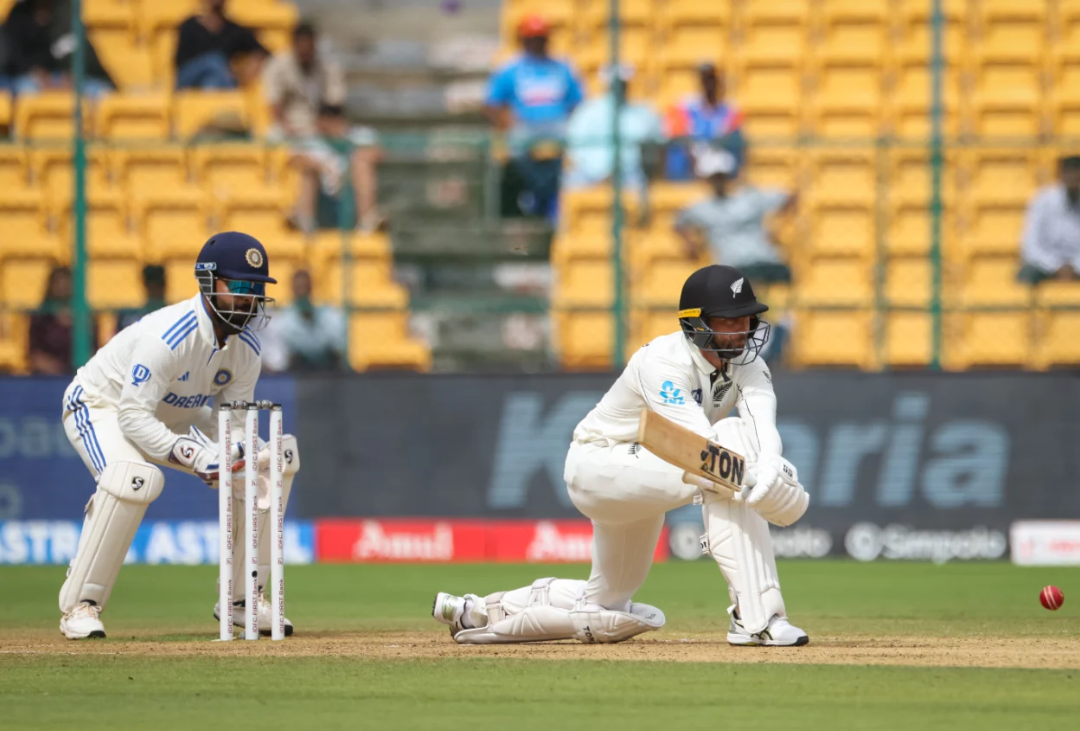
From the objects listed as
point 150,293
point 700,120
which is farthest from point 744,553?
point 700,120

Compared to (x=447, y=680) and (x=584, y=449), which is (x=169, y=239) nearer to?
(x=584, y=449)

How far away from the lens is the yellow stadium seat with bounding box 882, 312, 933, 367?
12133mm

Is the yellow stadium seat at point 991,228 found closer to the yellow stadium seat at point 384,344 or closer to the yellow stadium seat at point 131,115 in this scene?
the yellow stadium seat at point 384,344

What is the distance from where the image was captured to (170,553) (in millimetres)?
12352

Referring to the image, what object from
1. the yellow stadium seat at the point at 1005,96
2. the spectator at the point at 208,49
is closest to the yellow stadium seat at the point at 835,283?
the yellow stadium seat at the point at 1005,96

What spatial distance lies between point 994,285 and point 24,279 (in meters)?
7.23

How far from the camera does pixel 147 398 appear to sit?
7.11 meters

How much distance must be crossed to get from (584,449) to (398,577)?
4662 millimetres

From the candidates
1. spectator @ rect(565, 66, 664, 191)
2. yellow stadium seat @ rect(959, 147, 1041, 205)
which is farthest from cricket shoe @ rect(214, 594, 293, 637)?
yellow stadium seat @ rect(959, 147, 1041, 205)

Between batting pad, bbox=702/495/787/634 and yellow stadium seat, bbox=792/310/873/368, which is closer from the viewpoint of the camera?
batting pad, bbox=702/495/787/634

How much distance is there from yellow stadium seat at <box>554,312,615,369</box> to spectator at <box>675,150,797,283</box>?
2.68ft

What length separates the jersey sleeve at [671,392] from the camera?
6.29m

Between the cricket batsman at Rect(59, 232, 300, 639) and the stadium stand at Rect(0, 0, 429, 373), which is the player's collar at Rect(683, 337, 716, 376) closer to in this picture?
the cricket batsman at Rect(59, 232, 300, 639)

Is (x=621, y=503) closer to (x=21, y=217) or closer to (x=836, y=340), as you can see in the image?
(x=836, y=340)
